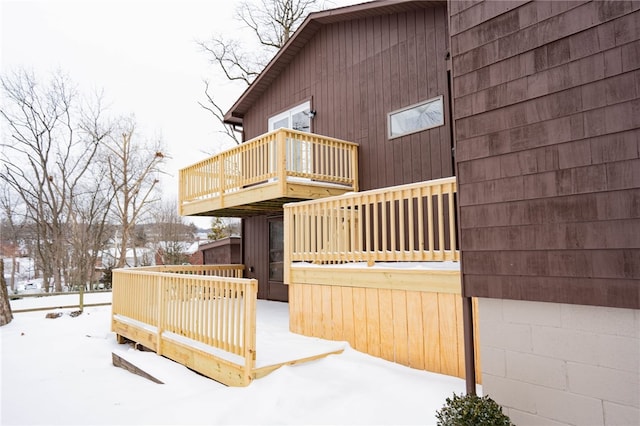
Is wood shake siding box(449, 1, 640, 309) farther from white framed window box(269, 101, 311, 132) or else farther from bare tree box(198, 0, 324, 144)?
bare tree box(198, 0, 324, 144)

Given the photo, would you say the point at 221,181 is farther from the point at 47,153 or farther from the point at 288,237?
the point at 47,153

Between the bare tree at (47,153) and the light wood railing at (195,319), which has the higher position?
the bare tree at (47,153)

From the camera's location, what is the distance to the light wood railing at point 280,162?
23.7ft

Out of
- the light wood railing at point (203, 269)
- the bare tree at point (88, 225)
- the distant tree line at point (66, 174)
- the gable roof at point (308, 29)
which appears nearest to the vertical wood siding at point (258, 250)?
the light wood railing at point (203, 269)

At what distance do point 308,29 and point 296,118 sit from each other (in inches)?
78.7

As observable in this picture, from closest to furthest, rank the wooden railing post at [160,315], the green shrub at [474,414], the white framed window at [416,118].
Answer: the green shrub at [474,414] < the wooden railing post at [160,315] < the white framed window at [416,118]

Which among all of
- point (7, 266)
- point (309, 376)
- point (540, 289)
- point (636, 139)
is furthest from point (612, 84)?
point (7, 266)

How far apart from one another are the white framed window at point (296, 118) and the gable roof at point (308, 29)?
104 centimetres

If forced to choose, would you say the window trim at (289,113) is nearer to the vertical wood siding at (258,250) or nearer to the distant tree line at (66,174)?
the vertical wood siding at (258,250)

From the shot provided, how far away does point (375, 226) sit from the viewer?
465 centimetres

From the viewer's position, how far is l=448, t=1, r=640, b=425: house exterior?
2.16m

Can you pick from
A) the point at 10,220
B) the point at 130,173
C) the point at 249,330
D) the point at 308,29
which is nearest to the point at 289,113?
the point at 308,29

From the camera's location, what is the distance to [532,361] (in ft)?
8.33

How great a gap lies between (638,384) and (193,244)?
2976 centimetres
